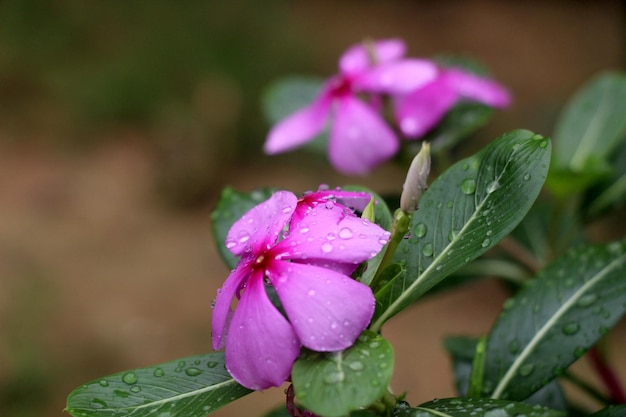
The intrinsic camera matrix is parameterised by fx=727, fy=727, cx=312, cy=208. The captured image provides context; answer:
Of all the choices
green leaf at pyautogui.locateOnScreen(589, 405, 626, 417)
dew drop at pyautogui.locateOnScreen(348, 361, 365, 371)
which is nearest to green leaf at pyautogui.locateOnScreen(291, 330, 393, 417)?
dew drop at pyautogui.locateOnScreen(348, 361, 365, 371)

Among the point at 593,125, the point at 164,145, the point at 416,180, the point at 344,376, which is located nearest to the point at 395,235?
the point at 416,180

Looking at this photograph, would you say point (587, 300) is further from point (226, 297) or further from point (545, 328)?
point (226, 297)

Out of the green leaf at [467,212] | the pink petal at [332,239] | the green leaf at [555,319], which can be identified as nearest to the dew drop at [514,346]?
the green leaf at [555,319]

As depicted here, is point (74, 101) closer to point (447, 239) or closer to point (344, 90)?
point (344, 90)

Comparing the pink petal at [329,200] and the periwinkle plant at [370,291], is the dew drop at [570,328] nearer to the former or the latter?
the periwinkle plant at [370,291]

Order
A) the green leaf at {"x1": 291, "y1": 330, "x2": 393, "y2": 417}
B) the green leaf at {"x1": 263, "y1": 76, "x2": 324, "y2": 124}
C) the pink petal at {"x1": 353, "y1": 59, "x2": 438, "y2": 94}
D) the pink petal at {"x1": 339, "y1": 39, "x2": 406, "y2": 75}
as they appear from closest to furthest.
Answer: the green leaf at {"x1": 291, "y1": 330, "x2": 393, "y2": 417} → the pink petal at {"x1": 353, "y1": 59, "x2": 438, "y2": 94} → the pink petal at {"x1": 339, "y1": 39, "x2": 406, "y2": 75} → the green leaf at {"x1": 263, "y1": 76, "x2": 324, "y2": 124}

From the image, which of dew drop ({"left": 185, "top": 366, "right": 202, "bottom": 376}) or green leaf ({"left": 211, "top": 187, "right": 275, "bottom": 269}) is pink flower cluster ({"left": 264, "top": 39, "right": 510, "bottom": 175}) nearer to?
green leaf ({"left": 211, "top": 187, "right": 275, "bottom": 269})
